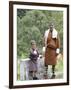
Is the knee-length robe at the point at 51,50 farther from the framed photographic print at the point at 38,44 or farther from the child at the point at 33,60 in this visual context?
the child at the point at 33,60

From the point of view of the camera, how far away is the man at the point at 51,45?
1.98 m

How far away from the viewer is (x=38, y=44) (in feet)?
6.42

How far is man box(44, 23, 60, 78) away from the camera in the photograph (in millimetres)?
1976

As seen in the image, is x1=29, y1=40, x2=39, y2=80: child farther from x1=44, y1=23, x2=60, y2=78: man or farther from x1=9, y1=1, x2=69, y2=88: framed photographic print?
x1=44, y1=23, x2=60, y2=78: man

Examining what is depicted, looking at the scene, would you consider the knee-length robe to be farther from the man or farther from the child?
the child

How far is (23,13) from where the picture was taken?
75.3 inches

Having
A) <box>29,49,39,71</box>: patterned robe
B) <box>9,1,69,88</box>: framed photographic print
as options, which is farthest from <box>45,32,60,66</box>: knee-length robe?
<box>29,49,39,71</box>: patterned robe

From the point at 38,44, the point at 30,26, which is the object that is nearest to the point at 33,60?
the point at 38,44

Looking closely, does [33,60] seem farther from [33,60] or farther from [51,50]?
[51,50]

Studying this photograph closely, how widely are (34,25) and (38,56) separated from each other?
0.92 feet

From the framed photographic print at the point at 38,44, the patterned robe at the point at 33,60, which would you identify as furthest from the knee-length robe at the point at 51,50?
the patterned robe at the point at 33,60

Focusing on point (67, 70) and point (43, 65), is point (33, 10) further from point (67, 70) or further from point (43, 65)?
point (67, 70)

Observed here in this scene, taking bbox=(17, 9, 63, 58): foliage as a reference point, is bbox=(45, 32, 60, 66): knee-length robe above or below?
below

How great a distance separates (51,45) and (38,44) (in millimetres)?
123
